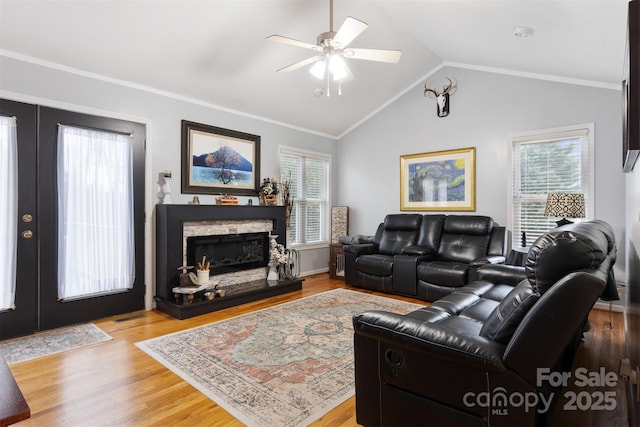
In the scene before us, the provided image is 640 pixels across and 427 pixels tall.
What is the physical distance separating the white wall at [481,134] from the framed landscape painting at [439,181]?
0.10 meters

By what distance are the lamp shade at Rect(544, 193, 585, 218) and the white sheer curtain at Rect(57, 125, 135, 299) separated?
16.0ft

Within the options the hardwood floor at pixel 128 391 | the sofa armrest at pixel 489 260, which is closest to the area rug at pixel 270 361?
the hardwood floor at pixel 128 391

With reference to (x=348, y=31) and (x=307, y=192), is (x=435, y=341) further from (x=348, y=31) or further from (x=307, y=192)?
(x=307, y=192)

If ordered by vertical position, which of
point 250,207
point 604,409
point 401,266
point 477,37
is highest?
point 477,37

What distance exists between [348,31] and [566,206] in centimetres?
309

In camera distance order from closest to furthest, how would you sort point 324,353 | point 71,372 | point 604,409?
point 604,409
point 71,372
point 324,353

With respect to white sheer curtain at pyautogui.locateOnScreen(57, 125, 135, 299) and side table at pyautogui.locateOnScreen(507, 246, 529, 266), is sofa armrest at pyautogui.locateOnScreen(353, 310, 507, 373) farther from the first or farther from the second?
white sheer curtain at pyautogui.locateOnScreen(57, 125, 135, 299)

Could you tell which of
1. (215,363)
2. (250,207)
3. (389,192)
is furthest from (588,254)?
(389,192)

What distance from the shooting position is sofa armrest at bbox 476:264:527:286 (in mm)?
3249

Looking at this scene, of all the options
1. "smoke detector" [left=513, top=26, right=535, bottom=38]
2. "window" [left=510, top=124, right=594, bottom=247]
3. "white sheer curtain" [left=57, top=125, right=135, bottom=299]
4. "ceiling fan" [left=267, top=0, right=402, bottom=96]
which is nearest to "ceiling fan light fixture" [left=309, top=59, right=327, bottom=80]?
"ceiling fan" [left=267, top=0, right=402, bottom=96]

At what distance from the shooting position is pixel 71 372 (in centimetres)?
256

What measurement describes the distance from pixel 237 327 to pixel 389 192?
3681 millimetres

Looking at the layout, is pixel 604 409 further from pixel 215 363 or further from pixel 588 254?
pixel 215 363

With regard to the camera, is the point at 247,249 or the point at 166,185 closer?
the point at 166,185
